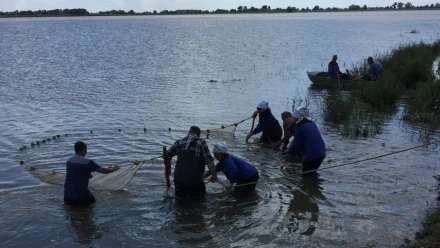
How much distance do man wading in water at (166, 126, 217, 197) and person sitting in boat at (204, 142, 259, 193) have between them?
10.2 inches

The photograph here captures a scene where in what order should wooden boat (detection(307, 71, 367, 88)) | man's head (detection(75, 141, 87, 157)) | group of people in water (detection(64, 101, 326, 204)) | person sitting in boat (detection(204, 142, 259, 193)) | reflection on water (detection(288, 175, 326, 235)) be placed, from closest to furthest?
reflection on water (detection(288, 175, 326, 235)) < man's head (detection(75, 141, 87, 157)) < group of people in water (detection(64, 101, 326, 204)) < person sitting in boat (detection(204, 142, 259, 193)) < wooden boat (detection(307, 71, 367, 88))

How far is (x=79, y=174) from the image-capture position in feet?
26.4

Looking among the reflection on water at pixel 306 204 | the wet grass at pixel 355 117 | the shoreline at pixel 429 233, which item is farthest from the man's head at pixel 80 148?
the wet grass at pixel 355 117

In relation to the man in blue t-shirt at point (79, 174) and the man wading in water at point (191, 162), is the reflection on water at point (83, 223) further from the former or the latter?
the man wading in water at point (191, 162)

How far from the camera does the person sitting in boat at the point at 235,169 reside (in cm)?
845

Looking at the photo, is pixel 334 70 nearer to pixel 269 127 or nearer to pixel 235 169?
pixel 269 127

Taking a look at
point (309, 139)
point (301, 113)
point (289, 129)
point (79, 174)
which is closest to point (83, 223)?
point (79, 174)

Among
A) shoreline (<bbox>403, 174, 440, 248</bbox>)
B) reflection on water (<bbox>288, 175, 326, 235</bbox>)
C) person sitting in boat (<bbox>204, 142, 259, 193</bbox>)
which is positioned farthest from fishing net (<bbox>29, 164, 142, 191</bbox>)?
shoreline (<bbox>403, 174, 440, 248</bbox>)

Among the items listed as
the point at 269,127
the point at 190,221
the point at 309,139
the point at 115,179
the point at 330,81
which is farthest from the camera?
the point at 330,81

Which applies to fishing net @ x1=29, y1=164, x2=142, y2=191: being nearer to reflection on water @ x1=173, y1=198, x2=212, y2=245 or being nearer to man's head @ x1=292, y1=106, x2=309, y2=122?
reflection on water @ x1=173, y1=198, x2=212, y2=245

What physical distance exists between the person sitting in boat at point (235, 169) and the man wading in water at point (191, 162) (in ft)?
0.85

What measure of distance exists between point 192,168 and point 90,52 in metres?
37.0

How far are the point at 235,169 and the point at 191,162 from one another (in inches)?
34.4

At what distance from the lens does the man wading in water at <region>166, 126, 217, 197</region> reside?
→ 8.05 m
